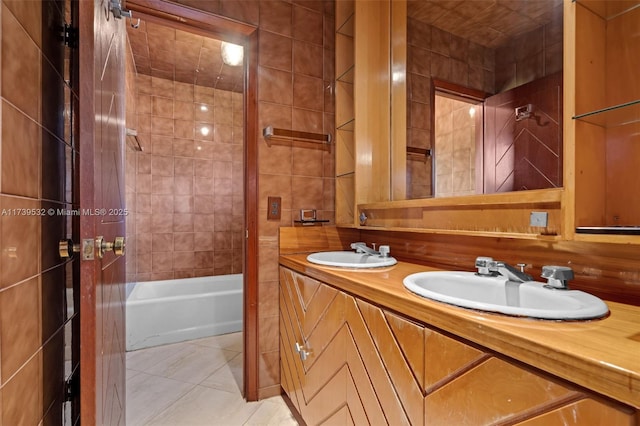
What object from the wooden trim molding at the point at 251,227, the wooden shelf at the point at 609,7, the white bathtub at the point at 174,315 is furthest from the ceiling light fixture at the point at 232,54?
the wooden shelf at the point at 609,7

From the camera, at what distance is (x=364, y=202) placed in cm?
176

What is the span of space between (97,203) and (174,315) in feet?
6.65

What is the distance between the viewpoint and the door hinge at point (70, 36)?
92cm

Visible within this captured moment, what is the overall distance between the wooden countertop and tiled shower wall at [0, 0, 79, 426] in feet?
2.96

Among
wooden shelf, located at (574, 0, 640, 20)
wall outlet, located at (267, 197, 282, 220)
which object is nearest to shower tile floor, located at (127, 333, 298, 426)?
wall outlet, located at (267, 197, 282, 220)

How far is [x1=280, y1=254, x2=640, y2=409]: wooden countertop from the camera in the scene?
450mm

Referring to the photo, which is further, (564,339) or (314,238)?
(314,238)

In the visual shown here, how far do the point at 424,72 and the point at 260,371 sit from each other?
6.47ft

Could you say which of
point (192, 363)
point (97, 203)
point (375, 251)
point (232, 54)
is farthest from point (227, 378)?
point (232, 54)

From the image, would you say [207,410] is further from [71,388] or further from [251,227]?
[251,227]

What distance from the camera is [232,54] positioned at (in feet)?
8.65

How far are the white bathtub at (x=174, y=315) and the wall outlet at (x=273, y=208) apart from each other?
4.35 ft

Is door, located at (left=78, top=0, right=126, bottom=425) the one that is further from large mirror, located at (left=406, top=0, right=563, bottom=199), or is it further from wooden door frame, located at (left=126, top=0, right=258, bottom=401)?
large mirror, located at (left=406, top=0, right=563, bottom=199)

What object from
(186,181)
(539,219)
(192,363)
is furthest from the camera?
(186,181)
